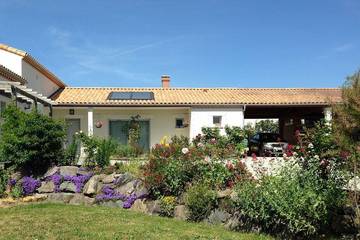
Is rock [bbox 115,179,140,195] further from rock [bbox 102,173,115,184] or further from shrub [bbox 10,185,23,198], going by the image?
shrub [bbox 10,185,23,198]

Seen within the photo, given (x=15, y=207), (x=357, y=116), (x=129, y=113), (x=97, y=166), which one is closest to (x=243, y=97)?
(x=129, y=113)

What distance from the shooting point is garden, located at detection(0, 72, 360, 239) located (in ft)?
24.9

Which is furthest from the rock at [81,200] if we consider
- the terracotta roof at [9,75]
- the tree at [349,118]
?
the terracotta roof at [9,75]

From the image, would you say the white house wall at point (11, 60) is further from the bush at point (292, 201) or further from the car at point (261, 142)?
the bush at point (292, 201)

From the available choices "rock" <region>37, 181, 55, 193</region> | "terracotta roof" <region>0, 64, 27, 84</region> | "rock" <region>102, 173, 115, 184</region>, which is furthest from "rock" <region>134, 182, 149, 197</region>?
"terracotta roof" <region>0, 64, 27, 84</region>

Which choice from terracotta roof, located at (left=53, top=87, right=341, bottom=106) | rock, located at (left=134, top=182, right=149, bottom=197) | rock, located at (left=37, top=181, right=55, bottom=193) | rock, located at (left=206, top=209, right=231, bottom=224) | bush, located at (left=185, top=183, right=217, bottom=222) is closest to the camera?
rock, located at (left=206, top=209, right=231, bottom=224)

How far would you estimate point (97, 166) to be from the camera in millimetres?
13031

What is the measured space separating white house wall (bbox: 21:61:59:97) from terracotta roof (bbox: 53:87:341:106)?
0.62 metres

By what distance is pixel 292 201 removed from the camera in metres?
7.66

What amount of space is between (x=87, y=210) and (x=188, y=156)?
256 centimetres

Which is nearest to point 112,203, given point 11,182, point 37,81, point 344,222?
point 11,182

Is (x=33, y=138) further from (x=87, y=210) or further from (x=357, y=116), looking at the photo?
(x=357, y=116)

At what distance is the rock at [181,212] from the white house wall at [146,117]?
15170mm

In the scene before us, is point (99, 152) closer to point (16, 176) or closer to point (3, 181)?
point (16, 176)
